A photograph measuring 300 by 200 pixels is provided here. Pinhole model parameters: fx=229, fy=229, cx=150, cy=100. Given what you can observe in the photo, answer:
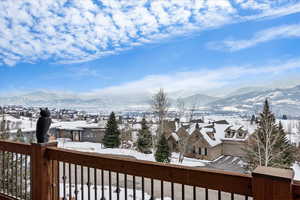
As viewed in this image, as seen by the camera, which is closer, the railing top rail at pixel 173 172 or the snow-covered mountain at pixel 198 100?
the railing top rail at pixel 173 172

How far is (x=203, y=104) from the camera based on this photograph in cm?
2181

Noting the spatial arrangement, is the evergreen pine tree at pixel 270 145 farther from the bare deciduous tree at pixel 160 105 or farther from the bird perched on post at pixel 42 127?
the bird perched on post at pixel 42 127

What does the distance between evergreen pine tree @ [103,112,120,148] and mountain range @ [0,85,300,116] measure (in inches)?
54.1

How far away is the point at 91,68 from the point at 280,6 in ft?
54.1

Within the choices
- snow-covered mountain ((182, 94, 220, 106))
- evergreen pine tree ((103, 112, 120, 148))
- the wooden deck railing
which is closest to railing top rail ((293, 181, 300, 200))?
the wooden deck railing

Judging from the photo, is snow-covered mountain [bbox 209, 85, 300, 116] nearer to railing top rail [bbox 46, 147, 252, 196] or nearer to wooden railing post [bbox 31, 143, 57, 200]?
railing top rail [bbox 46, 147, 252, 196]

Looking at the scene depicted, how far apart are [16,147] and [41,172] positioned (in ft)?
1.90

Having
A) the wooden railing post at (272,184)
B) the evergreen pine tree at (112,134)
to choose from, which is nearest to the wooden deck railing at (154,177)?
the wooden railing post at (272,184)

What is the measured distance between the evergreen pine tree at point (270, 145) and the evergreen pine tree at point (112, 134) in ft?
43.0

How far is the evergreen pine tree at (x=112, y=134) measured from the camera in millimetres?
23672

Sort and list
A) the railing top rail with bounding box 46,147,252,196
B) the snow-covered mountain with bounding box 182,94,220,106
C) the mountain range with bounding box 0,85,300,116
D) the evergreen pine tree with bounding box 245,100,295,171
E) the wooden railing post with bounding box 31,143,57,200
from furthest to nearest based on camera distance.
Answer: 1. the snow-covered mountain with bounding box 182,94,220,106
2. the evergreen pine tree with bounding box 245,100,295,171
3. the mountain range with bounding box 0,85,300,116
4. the wooden railing post with bounding box 31,143,57,200
5. the railing top rail with bounding box 46,147,252,196

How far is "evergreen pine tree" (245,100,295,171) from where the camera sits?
45.0 feet

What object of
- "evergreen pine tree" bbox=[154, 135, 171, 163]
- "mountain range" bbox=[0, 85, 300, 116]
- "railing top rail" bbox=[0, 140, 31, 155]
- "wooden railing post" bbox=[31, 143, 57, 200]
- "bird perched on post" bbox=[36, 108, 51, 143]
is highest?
"mountain range" bbox=[0, 85, 300, 116]

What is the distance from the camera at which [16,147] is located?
2.70 meters
